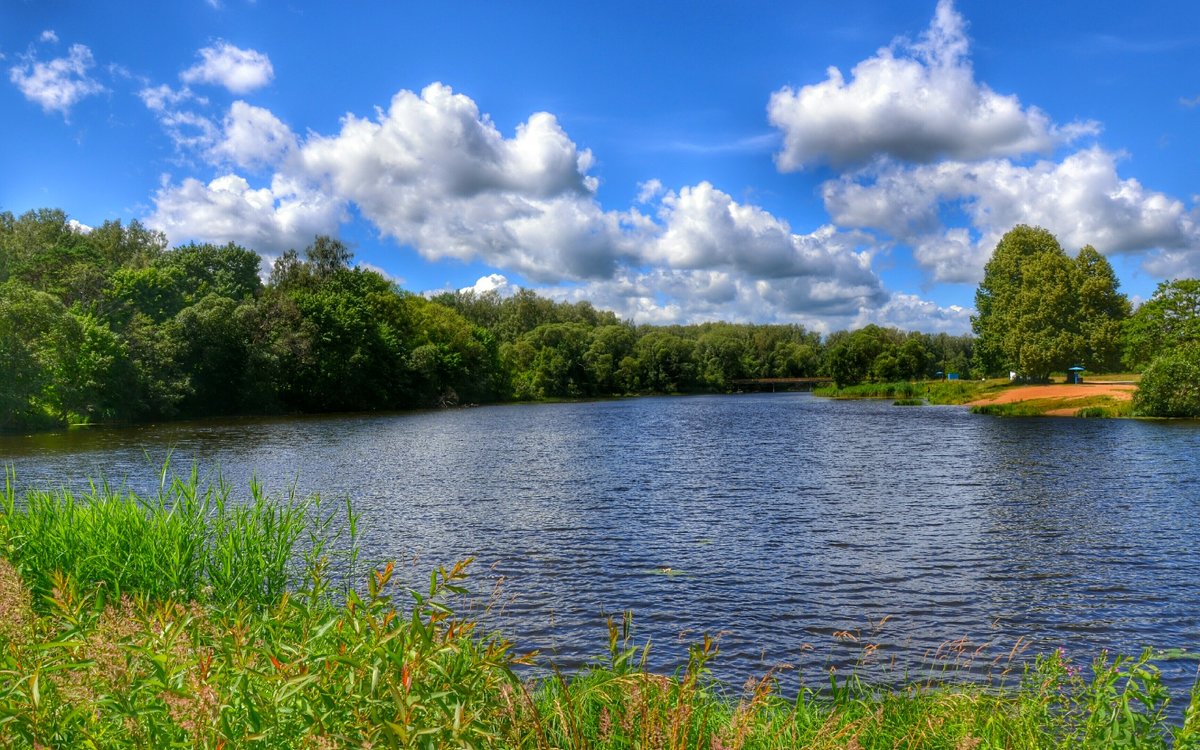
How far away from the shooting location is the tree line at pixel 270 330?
2362 inches

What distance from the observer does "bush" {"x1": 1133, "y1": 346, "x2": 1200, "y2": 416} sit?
52.7m

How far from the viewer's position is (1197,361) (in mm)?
53281

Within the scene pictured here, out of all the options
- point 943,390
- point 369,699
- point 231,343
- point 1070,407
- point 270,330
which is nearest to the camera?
point 369,699

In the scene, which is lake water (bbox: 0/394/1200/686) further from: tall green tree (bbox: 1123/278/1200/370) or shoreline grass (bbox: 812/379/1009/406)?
shoreline grass (bbox: 812/379/1009/406)

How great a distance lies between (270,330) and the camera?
283 ft

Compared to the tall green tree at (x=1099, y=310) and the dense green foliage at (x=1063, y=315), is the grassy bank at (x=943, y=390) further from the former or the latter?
the tall green tree at (x=1099, y=310)

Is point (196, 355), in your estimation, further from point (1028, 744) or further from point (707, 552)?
point (1028, 744)

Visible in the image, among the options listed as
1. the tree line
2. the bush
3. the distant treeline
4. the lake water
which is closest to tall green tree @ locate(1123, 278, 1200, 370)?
the tree line

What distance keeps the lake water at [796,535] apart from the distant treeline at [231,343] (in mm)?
16778

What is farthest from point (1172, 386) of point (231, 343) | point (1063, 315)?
point (231, 343)

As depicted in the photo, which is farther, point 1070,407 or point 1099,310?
point 1099,310

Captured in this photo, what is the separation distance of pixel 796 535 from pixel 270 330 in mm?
78905

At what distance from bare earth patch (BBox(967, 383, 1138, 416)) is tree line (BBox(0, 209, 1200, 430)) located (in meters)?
3.04

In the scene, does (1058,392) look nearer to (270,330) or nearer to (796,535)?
(796,535)
